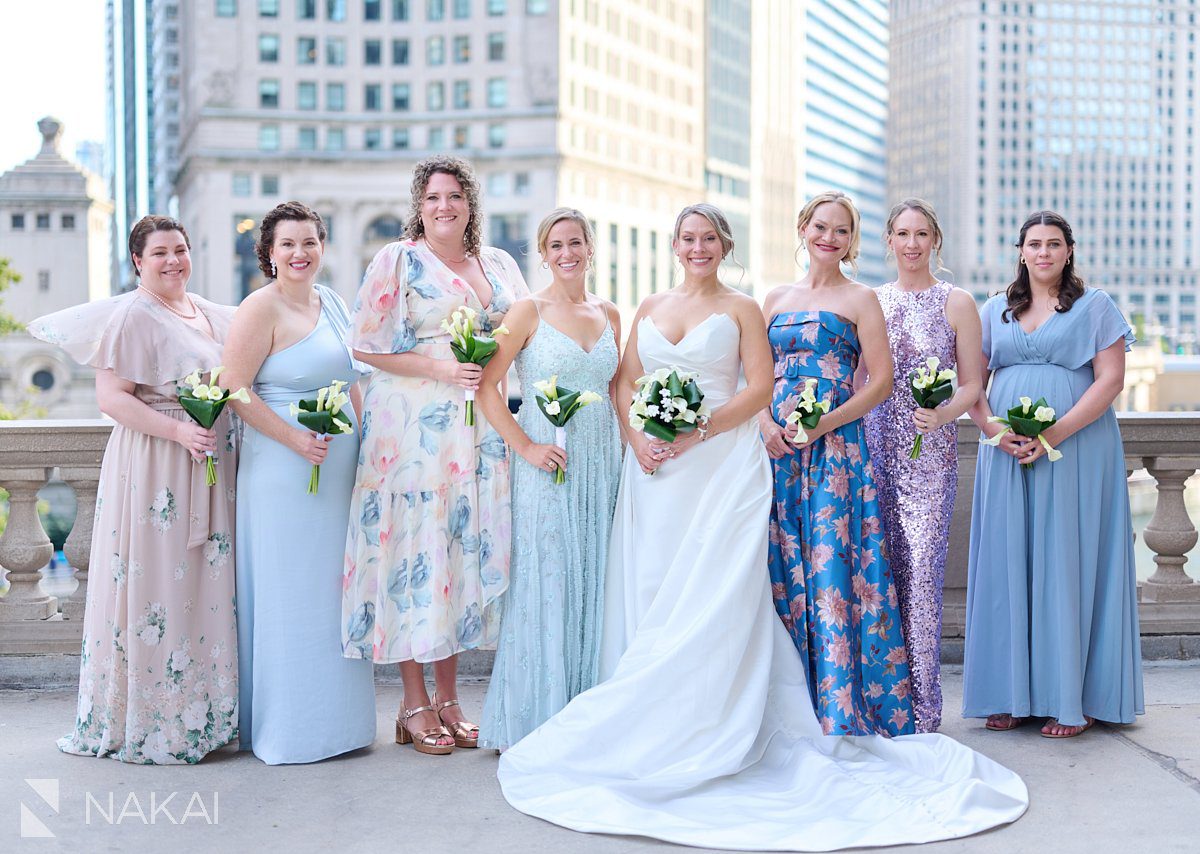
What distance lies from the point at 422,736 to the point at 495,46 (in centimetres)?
8250

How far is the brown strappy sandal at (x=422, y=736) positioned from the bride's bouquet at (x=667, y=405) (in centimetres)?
154

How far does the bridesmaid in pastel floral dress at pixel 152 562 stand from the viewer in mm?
5199

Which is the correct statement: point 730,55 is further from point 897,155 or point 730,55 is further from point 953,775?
point 953,775

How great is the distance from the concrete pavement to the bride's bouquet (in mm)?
1208

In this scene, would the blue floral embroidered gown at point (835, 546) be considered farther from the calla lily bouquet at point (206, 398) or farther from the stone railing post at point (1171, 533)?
the calla lily bouquet at point (206, 398)

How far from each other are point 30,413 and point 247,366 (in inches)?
2157

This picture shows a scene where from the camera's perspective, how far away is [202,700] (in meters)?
5.25

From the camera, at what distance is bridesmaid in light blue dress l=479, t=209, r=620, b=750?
524 centimetres

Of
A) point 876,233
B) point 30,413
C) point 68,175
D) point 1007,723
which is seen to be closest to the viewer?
point 1007,723

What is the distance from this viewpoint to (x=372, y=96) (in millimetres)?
84375

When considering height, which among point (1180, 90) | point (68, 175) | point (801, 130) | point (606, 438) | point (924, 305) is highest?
point (1180, 90)

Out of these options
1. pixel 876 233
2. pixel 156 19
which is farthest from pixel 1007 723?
pixel 876 233

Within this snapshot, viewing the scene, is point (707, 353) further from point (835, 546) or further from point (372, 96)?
point (372, 96)

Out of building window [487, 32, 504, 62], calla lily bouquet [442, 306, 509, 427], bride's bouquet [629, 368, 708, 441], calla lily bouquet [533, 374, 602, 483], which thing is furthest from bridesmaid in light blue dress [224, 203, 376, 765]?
building window [487, 32, 504, 62]
